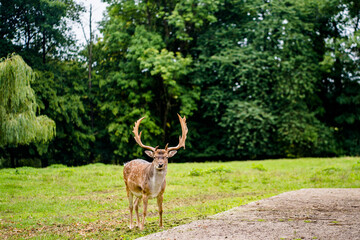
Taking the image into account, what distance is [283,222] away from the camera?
7.47 m

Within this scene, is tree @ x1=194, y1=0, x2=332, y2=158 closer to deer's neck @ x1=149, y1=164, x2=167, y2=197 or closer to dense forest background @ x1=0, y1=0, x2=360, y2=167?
dense forest background @ x1=0, y1=0, x2=360, y2=167

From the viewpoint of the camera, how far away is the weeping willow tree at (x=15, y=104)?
50.0 feet

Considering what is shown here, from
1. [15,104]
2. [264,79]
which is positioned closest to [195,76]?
[264,79]

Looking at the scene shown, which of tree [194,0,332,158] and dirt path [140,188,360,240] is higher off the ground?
tree [194,0,332,158]

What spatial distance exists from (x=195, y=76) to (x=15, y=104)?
13920 mm

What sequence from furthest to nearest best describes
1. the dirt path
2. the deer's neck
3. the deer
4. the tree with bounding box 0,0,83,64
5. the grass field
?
the tree with bounding box 0,0,83,64 → the grass field → the deer's neck → the deer → the dirt path

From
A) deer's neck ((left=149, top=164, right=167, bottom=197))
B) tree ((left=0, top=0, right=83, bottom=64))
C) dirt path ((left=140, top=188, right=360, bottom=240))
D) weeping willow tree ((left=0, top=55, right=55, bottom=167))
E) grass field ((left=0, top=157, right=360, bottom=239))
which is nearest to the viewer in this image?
dirt path ((left=140, top=188, right=360, bottom=240))

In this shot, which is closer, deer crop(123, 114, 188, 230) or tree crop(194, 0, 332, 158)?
deer crop(123, 114, 188, 230)

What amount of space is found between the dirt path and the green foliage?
1008 centimetres

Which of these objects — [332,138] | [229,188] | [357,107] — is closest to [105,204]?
[229,188]

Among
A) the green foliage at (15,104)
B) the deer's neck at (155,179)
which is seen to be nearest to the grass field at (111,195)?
the deer's neck at (155,179)

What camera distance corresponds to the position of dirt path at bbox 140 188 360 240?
6543 millimetres

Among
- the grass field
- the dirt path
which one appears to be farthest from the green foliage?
the dirt path

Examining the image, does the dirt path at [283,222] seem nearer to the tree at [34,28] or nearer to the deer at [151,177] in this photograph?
the deer at [151,177]
